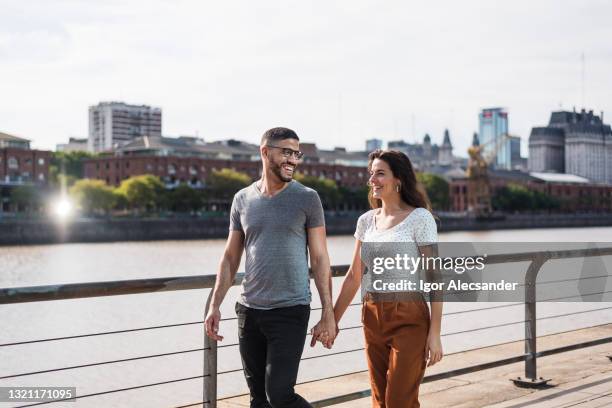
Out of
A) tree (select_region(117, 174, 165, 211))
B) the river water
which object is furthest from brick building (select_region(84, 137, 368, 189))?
the river water

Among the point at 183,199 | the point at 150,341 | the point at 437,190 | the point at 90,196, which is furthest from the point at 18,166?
the point at 150,341

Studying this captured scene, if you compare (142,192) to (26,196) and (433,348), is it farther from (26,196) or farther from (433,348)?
(433,348)

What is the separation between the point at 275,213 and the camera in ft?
12.9

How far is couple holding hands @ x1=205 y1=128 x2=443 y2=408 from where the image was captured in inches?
152

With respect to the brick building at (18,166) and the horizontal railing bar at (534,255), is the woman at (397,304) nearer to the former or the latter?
the horizontal railing bar at (534,255)

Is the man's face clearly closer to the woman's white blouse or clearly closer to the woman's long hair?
the woman's long hair

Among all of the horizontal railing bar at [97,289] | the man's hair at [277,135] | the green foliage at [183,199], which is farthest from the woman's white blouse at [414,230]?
the green foliage at [183,199]

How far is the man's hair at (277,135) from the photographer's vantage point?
3.98 meters

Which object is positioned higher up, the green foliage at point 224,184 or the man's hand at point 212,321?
the green foliage at point 224,184

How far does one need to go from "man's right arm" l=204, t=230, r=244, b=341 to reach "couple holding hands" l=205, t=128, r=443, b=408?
0.12 meters

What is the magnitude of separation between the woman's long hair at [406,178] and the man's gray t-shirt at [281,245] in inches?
15.7

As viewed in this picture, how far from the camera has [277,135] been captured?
399 centimetres

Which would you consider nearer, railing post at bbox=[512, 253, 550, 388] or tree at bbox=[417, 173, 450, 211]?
railing post at bbox=[512, 253, 550, 388]

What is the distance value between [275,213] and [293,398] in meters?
0.85
